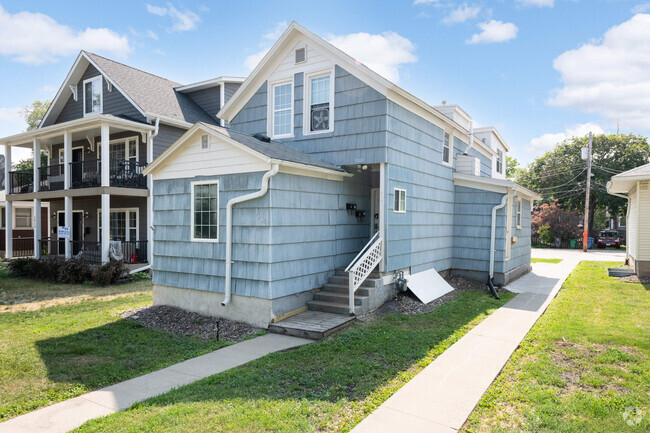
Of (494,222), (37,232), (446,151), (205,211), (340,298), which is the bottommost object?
(340,298)

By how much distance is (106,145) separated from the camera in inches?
559

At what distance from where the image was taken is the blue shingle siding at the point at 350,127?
9.01 meters

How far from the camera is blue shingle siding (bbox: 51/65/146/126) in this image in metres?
16.2

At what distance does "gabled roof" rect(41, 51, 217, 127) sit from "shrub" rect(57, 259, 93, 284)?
6036 mm

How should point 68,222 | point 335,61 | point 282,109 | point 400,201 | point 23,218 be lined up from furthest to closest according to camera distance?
point 23,218, point 68,222, point 282,109, point 400,201, point 335,61

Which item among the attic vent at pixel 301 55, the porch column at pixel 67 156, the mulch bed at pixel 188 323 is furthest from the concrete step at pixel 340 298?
the porch column at pixel 67 156

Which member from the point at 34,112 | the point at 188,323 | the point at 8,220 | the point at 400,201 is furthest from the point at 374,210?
the point at 34,112

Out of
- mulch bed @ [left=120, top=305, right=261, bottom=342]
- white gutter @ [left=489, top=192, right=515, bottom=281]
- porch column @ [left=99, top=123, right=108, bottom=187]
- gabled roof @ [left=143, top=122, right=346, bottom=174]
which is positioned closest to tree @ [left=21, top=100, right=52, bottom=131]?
porch column @ [left=99, top=123, right=108, bottom=187]

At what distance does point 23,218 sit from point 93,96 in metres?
10.6

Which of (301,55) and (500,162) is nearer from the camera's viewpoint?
(301,55)

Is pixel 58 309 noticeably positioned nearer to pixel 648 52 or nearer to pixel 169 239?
pixel 169 239

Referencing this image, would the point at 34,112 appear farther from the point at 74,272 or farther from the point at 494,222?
the point at 494,222

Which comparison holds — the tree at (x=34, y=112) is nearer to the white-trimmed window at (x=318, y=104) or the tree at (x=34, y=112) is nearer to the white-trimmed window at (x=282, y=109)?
the white-trimmed window at (x=282, y=109)

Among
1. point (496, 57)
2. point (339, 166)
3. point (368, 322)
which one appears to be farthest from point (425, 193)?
point (496, 57)
